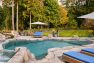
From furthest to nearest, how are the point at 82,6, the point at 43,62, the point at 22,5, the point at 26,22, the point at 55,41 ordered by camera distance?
the point at 82,6 → the point at 26,22 → the point at 22,5 → the point at 55,41 → the point at 43,62

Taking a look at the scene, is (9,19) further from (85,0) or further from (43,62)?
(43,62)

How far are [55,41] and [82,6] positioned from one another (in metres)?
19.2

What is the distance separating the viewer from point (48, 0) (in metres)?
36.2

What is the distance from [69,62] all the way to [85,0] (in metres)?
31.7

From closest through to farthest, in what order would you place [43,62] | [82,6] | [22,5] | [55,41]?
[43,62], [55,41], [22,5], [82,6]

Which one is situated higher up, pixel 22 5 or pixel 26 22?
pixel 22 5

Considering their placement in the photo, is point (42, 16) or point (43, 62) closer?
point (43, 62)

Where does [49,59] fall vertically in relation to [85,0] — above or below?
below

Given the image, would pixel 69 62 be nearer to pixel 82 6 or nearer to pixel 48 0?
pixel 48 0

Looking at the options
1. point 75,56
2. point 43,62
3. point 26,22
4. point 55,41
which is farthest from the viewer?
point 26,22

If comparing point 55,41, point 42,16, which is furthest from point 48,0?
point 55,41

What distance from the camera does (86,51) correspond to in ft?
33.8

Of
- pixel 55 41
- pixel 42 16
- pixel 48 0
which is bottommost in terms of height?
pixel 55 41

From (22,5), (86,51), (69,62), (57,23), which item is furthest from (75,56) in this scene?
(57,23)
